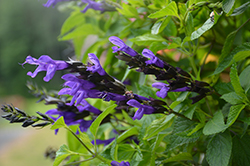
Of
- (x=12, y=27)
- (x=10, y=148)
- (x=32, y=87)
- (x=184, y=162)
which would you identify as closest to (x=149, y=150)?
(x=184, y=162)

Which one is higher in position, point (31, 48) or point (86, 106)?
point (86, 106)

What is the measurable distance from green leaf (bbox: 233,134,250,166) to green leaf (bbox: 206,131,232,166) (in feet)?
0.10

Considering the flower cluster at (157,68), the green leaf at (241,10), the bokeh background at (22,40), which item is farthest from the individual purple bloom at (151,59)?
the bokeh background at (22,40)

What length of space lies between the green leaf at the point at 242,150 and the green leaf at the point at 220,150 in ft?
0.10

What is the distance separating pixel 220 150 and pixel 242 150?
4 cm

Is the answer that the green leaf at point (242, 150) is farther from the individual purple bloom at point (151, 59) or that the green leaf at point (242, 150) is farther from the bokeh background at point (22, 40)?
the bokeh background at point (22, 40)

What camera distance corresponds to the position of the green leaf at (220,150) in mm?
241

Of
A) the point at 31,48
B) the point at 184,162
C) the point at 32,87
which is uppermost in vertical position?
the point at 32,87

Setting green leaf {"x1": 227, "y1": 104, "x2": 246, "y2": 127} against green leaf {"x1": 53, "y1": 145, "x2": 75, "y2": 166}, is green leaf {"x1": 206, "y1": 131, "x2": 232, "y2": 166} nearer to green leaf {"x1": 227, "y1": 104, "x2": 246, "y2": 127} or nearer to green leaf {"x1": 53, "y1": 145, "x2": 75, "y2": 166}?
green leaf {"x1": 227, "y1": 104, "x2": 246, "y2": 127}

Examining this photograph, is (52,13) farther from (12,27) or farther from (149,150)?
(149,150)

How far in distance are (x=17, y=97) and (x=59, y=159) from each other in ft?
24.2

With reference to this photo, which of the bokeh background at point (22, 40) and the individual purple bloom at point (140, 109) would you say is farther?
the bokeh background at point (22, 40)

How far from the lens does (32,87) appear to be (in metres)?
0.34

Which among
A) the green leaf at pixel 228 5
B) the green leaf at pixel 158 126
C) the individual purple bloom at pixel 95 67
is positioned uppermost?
the green leaf at pixel 228 5
